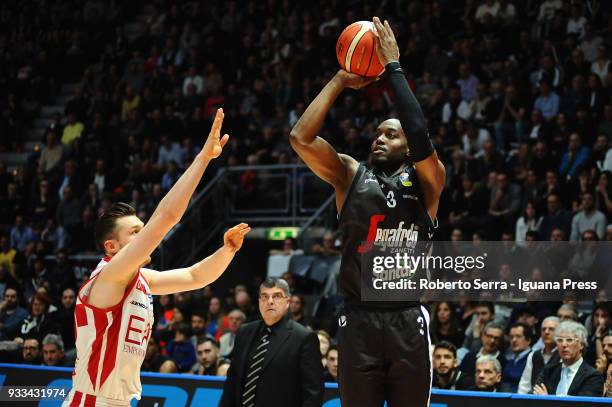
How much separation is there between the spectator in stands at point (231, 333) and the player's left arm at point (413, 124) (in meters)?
6.73

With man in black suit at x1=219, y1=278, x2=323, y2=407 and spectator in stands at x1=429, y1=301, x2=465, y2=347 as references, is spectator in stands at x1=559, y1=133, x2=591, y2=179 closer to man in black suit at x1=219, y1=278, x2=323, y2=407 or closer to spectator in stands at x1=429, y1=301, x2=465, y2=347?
spectator in stands at x1=429, y1=301, x2=465, y2=347

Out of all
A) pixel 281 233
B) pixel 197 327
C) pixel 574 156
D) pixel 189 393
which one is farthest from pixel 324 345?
pixel 281 233

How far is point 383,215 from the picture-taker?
212 inches

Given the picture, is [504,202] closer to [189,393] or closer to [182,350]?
[182,350]

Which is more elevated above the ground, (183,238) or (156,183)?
(156,183)

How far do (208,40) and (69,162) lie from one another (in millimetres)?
3838

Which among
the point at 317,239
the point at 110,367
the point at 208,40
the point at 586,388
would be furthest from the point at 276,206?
the point at 110,367

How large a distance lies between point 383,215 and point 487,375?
13.6 feet

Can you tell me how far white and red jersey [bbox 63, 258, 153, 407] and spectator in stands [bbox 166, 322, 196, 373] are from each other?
22.0 feet

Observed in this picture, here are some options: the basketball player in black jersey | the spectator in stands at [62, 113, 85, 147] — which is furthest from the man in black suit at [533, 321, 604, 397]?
the spectator in stands at [62, 113, 85, 147]

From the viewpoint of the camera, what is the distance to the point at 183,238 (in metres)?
16.5

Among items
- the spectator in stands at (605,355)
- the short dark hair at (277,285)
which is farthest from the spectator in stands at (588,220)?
the short dark hair at (277,285)

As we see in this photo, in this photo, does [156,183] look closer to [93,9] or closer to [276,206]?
[276,206]

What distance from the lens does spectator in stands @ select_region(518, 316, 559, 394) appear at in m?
9.36
